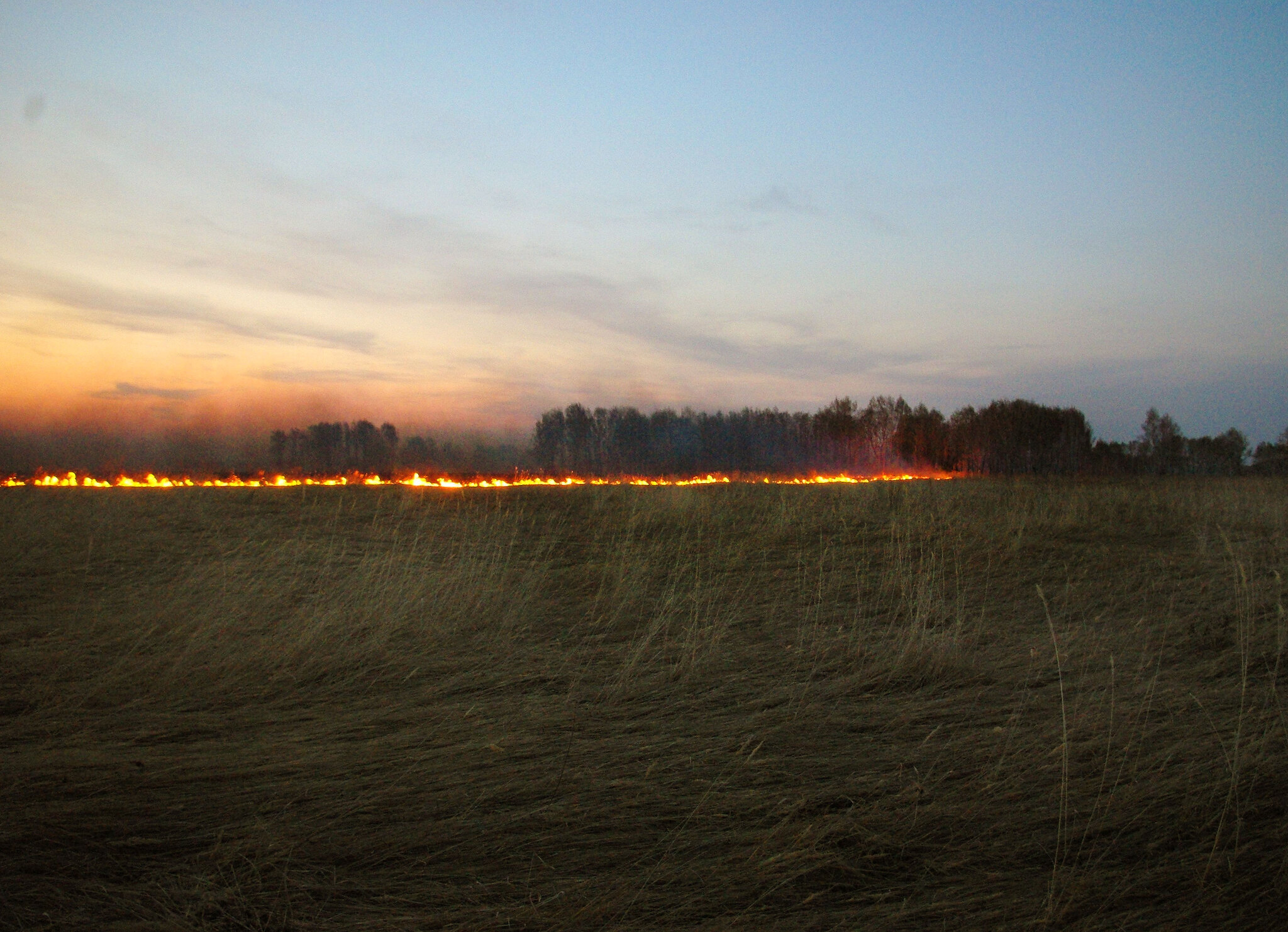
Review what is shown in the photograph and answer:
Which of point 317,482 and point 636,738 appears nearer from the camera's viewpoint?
Result: point 636,738

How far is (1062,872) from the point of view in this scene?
2.70m

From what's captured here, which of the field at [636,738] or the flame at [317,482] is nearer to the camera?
the field at [636,738]

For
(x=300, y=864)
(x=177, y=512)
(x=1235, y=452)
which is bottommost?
(x=300, y=864)

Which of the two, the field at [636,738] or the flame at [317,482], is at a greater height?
the flame at [317,482]

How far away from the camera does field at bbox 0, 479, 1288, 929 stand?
2617mm

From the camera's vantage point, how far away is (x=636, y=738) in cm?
406

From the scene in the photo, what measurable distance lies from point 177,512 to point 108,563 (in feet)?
9.03

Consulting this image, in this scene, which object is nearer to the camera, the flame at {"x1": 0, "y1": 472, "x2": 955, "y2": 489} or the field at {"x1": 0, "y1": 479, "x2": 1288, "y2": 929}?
the field at {"x1": 0, "y1": 479, "x2": 1288, "y2": 929}

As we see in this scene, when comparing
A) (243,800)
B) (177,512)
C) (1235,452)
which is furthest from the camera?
(1235,452)

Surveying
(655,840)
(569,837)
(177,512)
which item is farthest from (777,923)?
(177,512)

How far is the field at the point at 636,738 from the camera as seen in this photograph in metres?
2.62

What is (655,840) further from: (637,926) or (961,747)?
(961,747)

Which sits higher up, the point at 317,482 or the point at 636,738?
the point at 317,482

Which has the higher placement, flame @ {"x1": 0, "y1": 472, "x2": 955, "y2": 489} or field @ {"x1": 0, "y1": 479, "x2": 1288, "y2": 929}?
flame @ {"x1": 0, "y1": 472, "x2": 955, "y2": 489}
